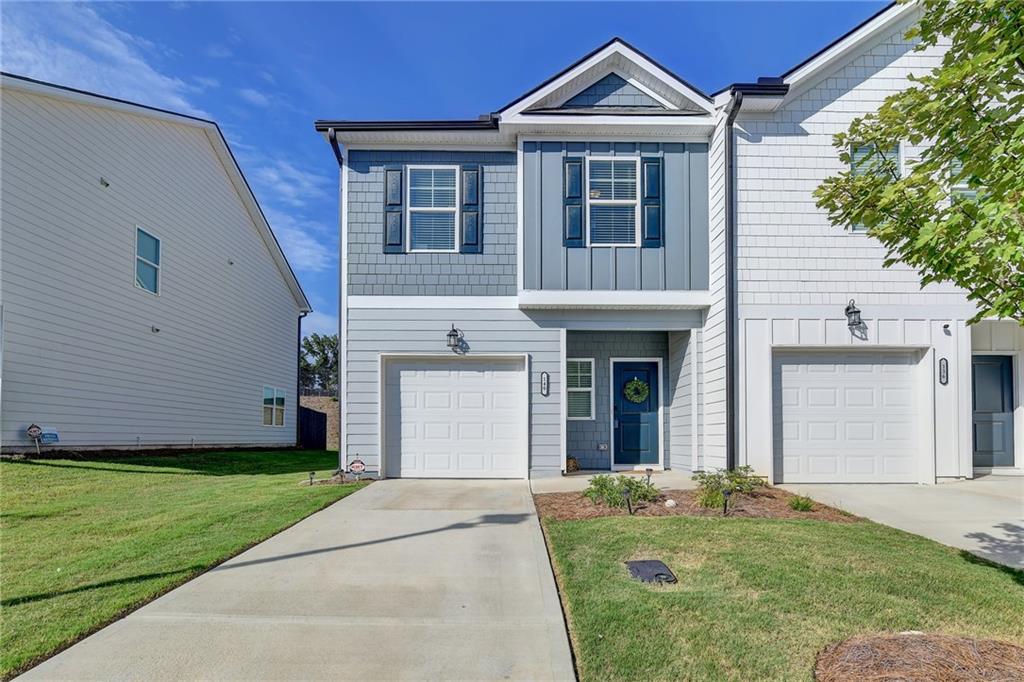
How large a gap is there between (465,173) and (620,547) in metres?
6.53

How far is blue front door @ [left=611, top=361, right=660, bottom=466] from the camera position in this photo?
10180 mm

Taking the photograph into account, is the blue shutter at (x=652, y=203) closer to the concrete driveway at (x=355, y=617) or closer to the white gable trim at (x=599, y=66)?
the white gable trim at (x=599, y=66)

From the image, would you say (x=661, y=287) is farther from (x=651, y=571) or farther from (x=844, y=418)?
(x=651, y=571)

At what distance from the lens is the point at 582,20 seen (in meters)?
10.3

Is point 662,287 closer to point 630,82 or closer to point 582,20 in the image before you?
point 630,82

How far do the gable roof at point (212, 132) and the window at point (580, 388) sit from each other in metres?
10.0

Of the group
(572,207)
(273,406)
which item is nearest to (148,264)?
(273,406)

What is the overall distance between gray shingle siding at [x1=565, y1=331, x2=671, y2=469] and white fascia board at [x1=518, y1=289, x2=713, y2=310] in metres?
1.28

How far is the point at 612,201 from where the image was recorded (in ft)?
29.9

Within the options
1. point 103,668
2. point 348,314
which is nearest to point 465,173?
point 348,314

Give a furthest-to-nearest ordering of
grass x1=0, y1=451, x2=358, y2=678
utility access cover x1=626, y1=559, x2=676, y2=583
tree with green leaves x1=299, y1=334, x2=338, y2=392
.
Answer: tree with green leaves x1=299, y1=334, x2=338, y2=392, utility access cover x1=626, y1=559, x2=676, y2=583, grass x1=0, y1=451, x2=358, y2=678

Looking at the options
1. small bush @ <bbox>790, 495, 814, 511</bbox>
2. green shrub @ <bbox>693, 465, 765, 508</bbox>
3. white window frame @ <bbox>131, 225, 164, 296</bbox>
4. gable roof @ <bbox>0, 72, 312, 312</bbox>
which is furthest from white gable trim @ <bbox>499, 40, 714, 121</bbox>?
white window frame @ <bbox>131, 225, 164, 296</bbox>

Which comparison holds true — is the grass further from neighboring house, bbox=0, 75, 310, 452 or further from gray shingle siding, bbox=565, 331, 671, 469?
gray shingle siding, bbox=565, 331, 671, 469

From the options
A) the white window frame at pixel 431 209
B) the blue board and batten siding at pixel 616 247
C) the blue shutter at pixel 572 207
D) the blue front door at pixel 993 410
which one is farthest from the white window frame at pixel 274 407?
the blue front door at pixel 993 410
